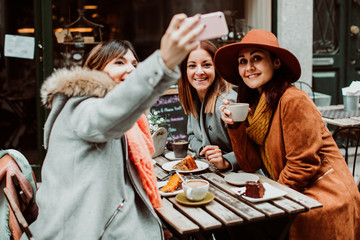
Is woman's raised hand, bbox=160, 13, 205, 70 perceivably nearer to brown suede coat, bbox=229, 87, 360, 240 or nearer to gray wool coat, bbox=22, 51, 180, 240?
gray wool coat, bbox=22, 51, 180, 240

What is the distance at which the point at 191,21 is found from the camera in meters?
1.39

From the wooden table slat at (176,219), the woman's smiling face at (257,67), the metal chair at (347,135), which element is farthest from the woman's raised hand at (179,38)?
the metal chair at (347,135)

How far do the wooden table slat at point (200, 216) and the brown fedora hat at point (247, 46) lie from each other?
1170mm

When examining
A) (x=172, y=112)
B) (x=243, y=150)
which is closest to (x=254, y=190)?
(x=243, y=150)

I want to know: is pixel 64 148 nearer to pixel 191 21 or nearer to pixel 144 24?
pixel 191 21

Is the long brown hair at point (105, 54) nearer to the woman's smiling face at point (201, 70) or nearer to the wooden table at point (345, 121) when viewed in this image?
the woman's smiling face at point (201, 70)

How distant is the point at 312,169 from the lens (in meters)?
2.40

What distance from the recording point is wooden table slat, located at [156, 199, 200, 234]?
1.81 meters

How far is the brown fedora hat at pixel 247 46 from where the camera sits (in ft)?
8.57

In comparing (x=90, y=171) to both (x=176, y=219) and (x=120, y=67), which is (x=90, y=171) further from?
(x=120, y=67)

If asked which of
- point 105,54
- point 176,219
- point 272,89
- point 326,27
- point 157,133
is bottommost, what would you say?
point 176,219

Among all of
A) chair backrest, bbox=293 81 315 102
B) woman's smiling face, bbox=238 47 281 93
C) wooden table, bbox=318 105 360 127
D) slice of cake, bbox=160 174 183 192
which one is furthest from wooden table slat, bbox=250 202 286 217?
chair backrest, bbox=293 81 315 102

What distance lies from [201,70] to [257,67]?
2.11 ft

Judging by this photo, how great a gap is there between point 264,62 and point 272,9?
328 centimetres
